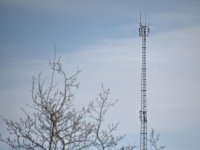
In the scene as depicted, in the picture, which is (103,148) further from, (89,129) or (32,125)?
(32,125)

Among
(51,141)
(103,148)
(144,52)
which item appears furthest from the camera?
(144,52)

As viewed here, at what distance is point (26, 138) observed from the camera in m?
5.82

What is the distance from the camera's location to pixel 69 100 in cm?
593

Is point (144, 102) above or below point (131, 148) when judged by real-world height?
above

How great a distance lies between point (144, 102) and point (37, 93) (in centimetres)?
1009

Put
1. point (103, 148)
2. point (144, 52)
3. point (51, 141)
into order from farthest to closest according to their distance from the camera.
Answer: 1. point (144, 52)
2. point (103, 148)
3. point (51, 141)

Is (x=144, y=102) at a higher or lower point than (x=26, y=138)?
higher

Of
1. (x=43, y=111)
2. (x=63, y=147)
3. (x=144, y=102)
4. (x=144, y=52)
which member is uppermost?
(x=144, y=52)

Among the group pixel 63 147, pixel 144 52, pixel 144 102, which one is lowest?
pixel 63 147

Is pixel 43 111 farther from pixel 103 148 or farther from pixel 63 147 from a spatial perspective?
pixel 103 148

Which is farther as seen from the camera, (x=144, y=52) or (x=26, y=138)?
(x=144, y=52)

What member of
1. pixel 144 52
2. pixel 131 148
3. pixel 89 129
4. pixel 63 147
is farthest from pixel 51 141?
pixel 144 52

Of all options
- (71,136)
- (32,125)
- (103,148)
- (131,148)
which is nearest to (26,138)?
(32,125)

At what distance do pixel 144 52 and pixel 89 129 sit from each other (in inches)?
369
